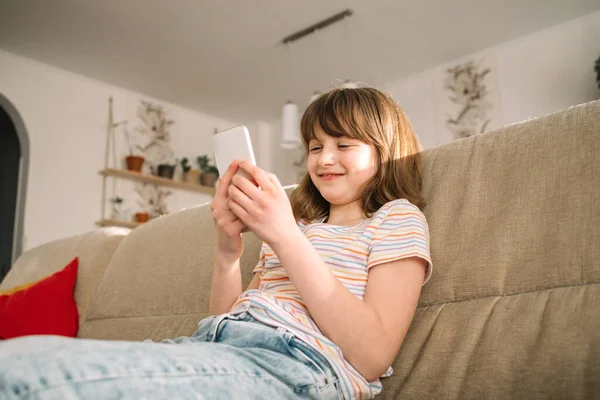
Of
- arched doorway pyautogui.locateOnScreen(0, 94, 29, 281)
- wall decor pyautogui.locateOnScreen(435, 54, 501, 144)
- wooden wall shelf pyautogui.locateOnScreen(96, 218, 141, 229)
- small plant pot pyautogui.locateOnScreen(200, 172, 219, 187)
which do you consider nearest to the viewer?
arched doorway pyautogui.locateOnScreen(0, 94, 29, 281)

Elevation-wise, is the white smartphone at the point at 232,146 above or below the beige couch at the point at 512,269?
above

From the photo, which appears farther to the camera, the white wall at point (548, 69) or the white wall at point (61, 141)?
the white wall at point (61, 141)

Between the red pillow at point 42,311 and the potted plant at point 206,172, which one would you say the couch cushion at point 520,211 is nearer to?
the red pillow at point 42,311

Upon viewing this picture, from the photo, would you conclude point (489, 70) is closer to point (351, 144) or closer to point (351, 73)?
point (351, 73)

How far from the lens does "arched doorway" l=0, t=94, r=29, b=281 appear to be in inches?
170

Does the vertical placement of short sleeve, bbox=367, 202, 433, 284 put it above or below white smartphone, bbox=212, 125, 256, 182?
below

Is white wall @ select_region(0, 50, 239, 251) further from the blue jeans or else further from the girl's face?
the blue jeans

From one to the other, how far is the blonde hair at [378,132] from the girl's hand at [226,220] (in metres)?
0.29

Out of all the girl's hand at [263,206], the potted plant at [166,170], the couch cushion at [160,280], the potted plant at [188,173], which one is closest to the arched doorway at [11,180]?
the potted plant at [166,170]

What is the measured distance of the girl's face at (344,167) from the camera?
1.12m

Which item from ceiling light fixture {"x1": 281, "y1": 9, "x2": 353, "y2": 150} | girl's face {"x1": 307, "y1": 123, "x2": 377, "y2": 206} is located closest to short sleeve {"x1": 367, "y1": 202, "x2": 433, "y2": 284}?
girl's face {"x1": 307, "y1": 123, "x2": 377, "y2": 206}

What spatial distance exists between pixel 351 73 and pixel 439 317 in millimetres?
4162

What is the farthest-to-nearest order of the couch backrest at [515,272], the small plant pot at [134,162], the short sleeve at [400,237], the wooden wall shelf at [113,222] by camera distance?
the small plant pot at [134,162], the wooden wall shelf at [113,222], the short sleeve at [400,237], the couch backrest at [515,272]

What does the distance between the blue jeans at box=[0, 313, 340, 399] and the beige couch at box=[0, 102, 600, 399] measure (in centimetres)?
26
